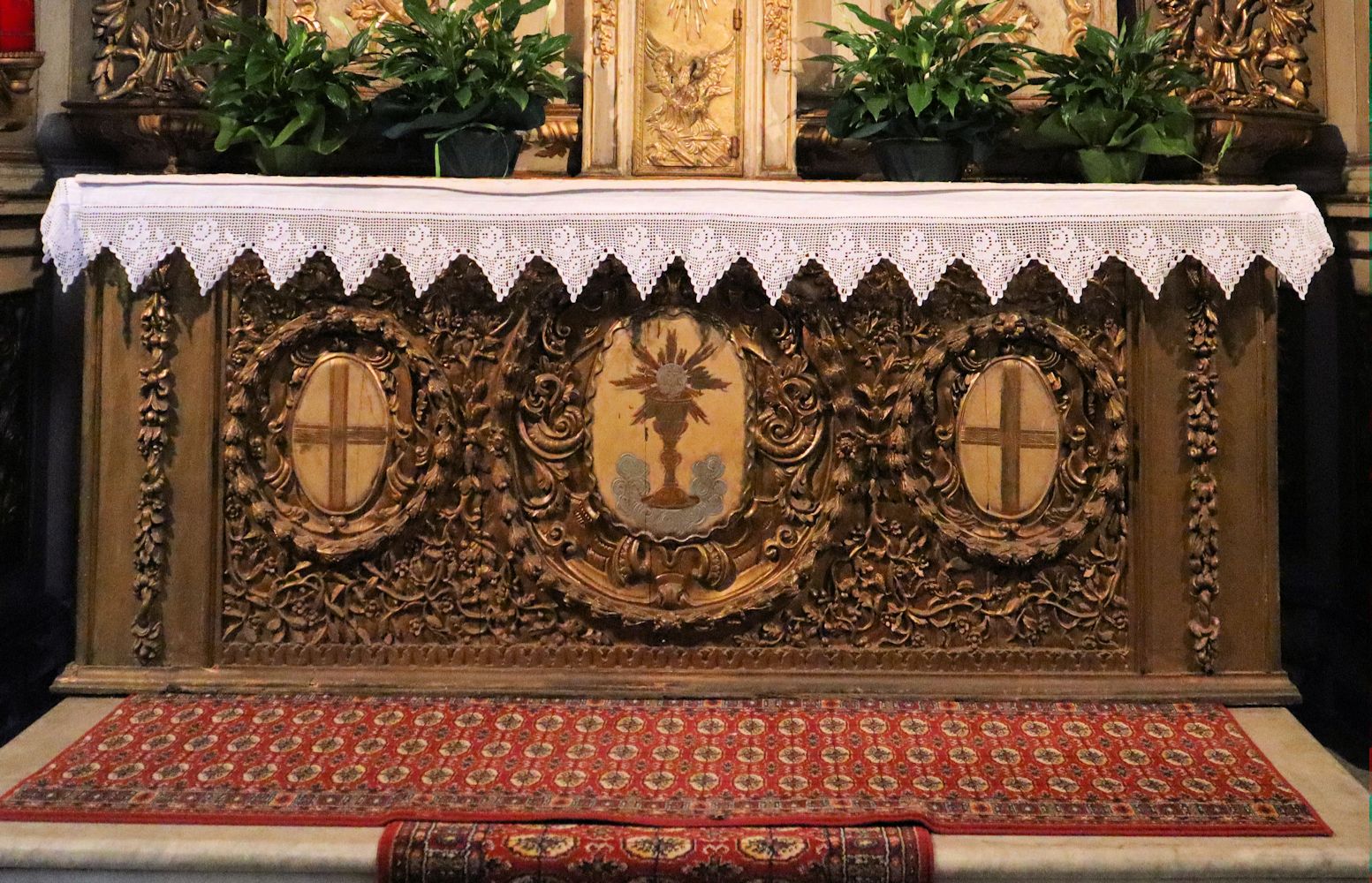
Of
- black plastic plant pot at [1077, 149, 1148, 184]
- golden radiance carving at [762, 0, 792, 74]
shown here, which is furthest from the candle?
black plastic plant pot at [1077, 149, 1148, 184]

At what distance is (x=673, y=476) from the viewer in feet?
11.7

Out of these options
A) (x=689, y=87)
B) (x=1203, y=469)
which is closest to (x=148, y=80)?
(x=689, y=87)

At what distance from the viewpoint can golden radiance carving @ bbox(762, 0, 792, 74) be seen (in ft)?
13.3

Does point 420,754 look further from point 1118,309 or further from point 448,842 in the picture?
point 1118,309

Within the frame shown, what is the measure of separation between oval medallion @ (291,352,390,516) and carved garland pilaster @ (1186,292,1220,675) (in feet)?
6.57

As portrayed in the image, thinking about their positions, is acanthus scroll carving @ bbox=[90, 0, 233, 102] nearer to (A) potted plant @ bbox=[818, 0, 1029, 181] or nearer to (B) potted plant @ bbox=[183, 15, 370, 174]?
(B) potted plant @ bbox=[183, 15, 370, 174]

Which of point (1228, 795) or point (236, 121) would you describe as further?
point (236, 121)

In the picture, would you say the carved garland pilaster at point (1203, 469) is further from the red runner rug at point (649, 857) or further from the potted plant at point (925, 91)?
the red runner rug at point (649, 857)

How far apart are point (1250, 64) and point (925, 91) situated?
99cm

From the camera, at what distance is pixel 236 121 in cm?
371

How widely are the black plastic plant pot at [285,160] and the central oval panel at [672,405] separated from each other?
3.14ft

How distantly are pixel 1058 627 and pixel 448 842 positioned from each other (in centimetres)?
164

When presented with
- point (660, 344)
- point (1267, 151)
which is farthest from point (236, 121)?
point (1267, 151)

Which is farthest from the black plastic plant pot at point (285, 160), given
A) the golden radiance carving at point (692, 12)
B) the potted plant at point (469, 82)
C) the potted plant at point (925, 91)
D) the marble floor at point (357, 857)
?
the marble floor at point (357, 857)
